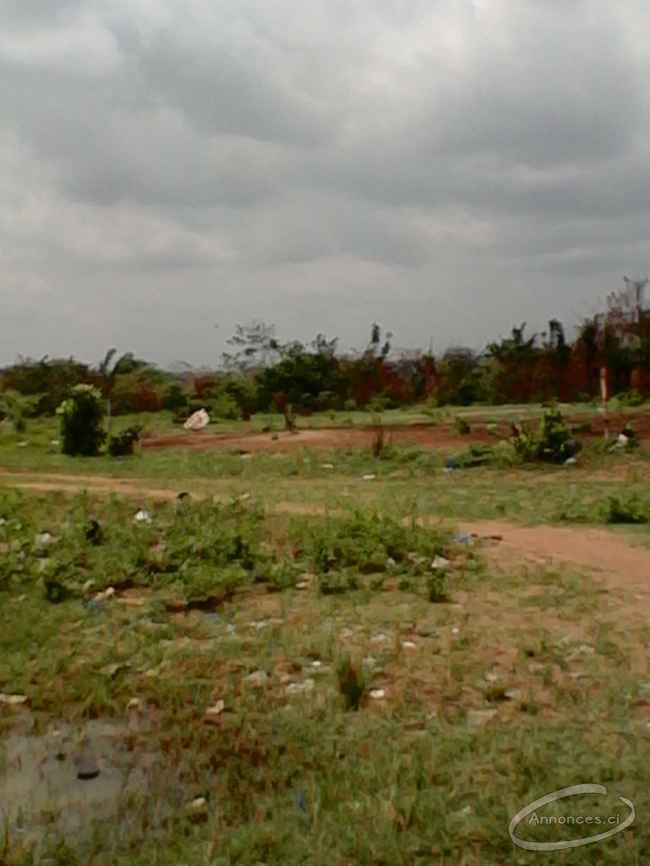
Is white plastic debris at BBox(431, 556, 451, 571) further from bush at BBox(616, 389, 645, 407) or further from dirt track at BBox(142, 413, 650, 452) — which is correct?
bush at BBox(616, 389, 645, 407)

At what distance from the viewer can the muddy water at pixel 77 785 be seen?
314 centimetres

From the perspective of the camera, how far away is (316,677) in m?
4.52

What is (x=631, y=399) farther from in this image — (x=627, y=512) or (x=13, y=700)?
(x=13, y=700)

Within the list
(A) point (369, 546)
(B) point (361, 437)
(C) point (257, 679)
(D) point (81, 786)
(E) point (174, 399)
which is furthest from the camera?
(E) point (174, 399)

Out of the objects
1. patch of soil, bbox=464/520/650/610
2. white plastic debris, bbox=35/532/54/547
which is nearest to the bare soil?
patch of soil, bbox=464/520/650/610

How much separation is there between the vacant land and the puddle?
0.04 ft

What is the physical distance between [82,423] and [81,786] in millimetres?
11433

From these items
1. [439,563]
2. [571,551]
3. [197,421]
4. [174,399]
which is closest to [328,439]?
[197,421]

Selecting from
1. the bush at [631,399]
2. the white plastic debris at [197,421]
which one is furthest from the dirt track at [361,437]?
the bush at [631,399]

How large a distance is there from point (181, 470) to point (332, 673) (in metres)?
8.34

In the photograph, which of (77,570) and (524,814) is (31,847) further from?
(77,570)

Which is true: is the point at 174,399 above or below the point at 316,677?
above

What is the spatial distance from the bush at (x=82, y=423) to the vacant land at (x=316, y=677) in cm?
529

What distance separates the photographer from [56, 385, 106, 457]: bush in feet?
47.6
